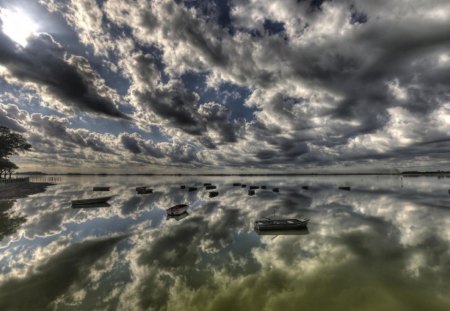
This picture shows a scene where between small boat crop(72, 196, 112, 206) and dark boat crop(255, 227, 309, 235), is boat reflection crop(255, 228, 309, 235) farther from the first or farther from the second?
small boat crop(72, 196, 112, 206)

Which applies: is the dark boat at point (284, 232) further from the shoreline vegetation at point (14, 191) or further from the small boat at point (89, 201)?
the shoreline vegetation at point (14, 191)

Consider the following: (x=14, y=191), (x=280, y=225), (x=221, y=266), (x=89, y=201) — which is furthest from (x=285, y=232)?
(x=14, y=191)

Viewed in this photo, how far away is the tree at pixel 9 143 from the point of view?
90.3 metres

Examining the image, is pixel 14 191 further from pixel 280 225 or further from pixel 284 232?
pixel 284 232

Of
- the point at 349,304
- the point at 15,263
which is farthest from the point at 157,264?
the point at 349,304

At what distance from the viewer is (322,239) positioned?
27.2 m

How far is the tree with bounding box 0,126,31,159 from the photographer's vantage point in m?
90.3

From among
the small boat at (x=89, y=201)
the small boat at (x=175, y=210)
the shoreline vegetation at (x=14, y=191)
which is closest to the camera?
the small boat at (x=175, y=210)

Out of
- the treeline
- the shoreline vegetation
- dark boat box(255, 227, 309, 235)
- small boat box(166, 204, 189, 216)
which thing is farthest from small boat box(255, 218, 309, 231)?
the treeline

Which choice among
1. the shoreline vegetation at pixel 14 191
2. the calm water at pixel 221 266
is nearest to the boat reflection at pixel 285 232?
the calm water at pixel 221 266

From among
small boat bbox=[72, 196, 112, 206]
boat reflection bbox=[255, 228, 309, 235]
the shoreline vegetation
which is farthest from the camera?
the shoreline vegetation

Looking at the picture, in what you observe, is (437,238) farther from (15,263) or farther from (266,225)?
(15,263)

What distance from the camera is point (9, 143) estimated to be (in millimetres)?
93500

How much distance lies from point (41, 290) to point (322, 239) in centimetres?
2839
